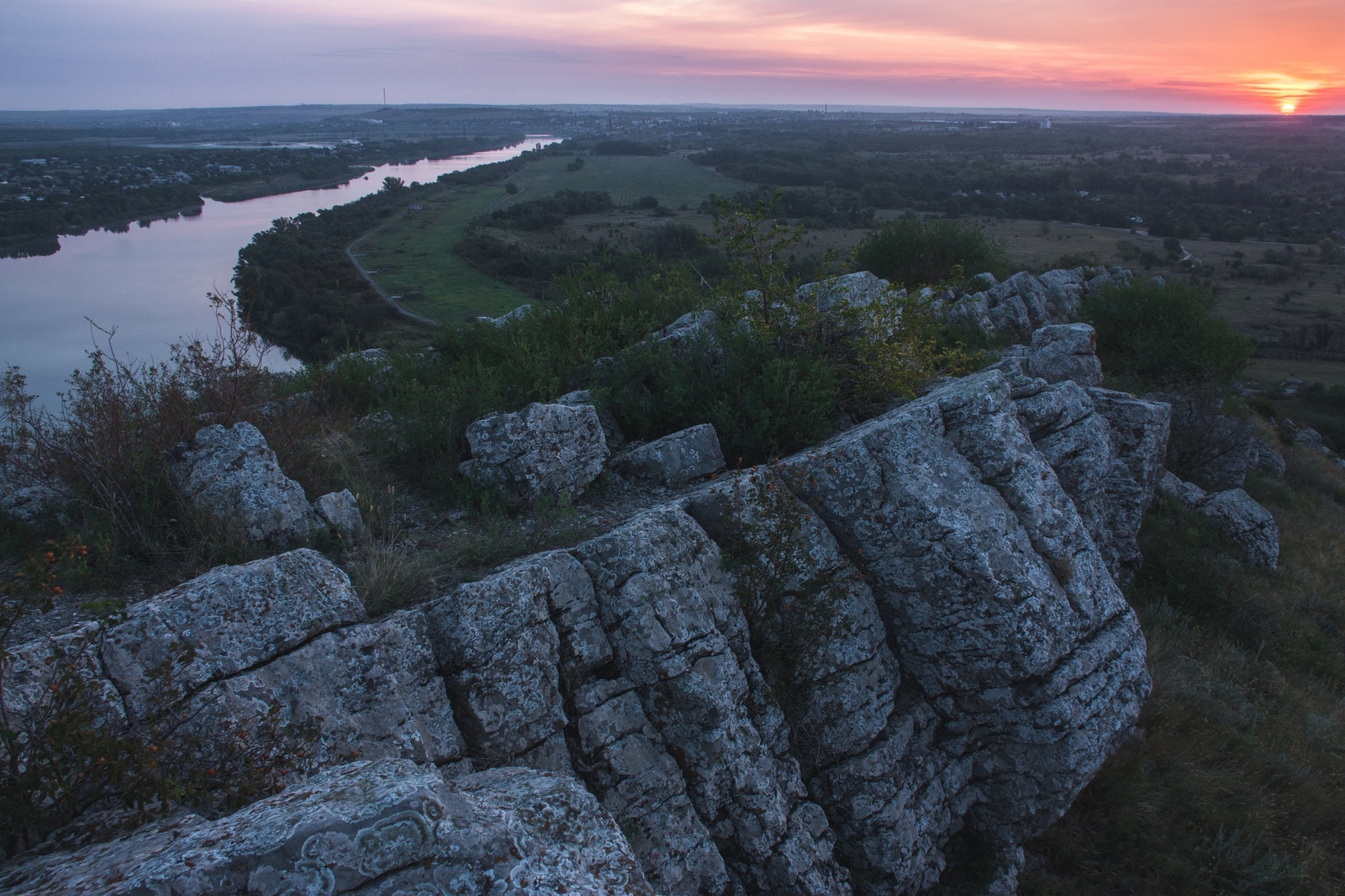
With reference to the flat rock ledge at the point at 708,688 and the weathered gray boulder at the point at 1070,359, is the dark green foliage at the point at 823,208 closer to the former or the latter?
the weathered gray boulder at the point at 1070,359

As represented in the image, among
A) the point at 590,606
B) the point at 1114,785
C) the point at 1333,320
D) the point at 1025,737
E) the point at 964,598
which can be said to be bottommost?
the point at 1333,320

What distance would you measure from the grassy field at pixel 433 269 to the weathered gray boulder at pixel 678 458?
23.8 metres

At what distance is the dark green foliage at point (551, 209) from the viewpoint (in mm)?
56844

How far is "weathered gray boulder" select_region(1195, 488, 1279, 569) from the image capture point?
469 inches

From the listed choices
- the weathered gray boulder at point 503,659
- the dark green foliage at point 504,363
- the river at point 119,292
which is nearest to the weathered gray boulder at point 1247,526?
the dark green foliage at point 504,363

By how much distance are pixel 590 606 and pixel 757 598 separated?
A: 139cm

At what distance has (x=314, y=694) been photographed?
3822mm

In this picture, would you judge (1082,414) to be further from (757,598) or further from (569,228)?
(569,228)

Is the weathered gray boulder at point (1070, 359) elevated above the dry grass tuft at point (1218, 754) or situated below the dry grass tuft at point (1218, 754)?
above

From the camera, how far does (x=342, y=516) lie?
5.52 m

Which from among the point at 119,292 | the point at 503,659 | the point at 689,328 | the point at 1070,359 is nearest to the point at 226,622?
the point at 503,659

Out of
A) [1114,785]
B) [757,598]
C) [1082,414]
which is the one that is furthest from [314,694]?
[1082,414]

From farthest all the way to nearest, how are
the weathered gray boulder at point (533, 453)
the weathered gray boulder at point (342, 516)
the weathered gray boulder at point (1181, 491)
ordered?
the weathered gray boulder at point (1181, 491) → the weathered gray boulder at point (533, 453) → the weathered gray boulder at point (342, 516)

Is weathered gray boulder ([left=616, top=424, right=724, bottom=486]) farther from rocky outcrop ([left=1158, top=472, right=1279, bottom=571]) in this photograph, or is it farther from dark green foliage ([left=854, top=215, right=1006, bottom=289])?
dark green foliage ([left=854, top=215, right=1006, bottom=289])
